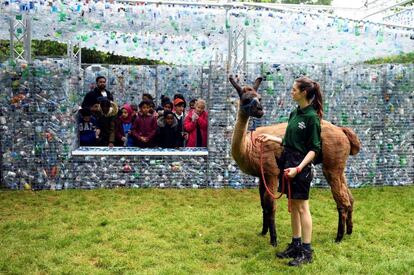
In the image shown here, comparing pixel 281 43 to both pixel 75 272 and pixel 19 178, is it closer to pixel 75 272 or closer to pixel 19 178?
pixel 19 178

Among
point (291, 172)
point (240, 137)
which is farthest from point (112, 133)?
point (291, 172)

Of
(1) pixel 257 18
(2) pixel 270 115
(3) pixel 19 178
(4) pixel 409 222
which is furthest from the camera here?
(1) pixel 257 18

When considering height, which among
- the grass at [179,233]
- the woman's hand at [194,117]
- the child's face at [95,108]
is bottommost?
the grass at [179,233]

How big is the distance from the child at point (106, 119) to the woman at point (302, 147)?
15.1ft

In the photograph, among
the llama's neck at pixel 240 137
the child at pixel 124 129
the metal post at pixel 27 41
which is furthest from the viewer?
the child at pixel 124 129

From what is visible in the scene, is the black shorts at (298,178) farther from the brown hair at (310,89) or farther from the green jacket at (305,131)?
the brown hair at (310,89)

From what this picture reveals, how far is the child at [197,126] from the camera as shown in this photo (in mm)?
8352

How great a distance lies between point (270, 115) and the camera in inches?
317

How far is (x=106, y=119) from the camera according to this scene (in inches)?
334

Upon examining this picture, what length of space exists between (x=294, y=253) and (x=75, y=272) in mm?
2073

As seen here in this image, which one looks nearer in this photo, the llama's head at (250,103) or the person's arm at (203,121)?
the llama's head at (250,103)

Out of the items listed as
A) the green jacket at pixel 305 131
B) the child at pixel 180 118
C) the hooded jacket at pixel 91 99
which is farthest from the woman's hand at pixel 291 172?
the hooded jacket at pixel 91 99

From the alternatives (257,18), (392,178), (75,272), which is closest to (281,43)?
(257,18)

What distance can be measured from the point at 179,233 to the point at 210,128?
2679 millimetres
